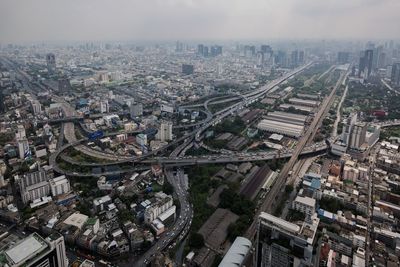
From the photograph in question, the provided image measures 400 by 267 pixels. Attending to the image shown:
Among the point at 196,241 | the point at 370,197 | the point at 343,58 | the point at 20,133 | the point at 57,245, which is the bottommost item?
the point at 196,241

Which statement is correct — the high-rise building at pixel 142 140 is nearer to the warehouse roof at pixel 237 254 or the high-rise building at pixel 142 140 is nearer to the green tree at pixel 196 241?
the green tree at pixel 196 241

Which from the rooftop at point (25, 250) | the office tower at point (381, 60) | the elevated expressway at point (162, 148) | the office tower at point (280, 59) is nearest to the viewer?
the rooftop at point (25, 250)

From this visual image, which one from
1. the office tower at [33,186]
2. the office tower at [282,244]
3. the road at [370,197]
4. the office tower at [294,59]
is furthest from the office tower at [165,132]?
the office tower at [294,59]

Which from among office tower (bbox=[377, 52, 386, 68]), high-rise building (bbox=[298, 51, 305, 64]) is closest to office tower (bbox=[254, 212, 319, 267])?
office tower (bbox=[377, 52, 386, 68])

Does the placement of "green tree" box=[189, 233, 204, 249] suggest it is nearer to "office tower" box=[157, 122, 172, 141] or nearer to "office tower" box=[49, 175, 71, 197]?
"office tower" box=[49, 175, 71, 197]

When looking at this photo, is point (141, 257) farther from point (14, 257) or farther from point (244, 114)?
point (244, 114)

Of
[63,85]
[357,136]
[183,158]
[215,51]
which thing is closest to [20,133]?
[183,158]

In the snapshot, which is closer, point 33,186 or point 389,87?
point 33,186

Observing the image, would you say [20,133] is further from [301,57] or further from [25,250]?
[301,57]
